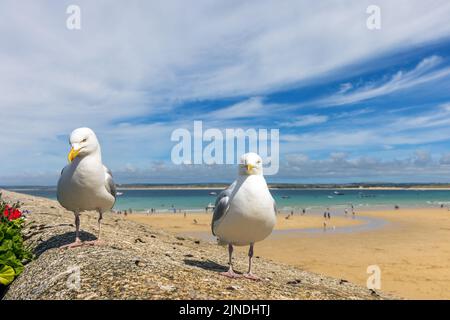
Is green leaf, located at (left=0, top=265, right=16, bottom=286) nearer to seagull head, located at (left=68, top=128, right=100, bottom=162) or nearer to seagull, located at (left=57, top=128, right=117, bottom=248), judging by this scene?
seagull, located at (left=57, top=128, right=117, bottom=248)

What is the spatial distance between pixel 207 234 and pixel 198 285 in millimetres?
32860

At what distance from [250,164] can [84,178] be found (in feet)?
12.6

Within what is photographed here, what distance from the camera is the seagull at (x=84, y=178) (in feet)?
25.6

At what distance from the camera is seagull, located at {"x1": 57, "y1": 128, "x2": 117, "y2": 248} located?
779 centimetres

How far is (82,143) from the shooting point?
25.3 ft

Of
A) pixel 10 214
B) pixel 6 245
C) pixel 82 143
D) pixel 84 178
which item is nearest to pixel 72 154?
pixel 82 143

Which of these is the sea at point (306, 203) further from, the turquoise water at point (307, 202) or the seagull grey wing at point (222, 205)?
the seagull grey wing at point (222, 205)

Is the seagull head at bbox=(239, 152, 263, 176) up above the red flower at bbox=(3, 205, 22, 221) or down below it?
above

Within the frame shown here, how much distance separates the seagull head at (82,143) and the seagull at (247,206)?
3.18 m

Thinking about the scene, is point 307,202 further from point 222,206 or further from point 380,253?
point 222,206

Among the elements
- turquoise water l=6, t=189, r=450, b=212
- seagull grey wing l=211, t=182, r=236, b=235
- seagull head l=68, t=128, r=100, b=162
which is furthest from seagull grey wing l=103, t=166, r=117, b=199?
turquoise water l=6, t=189, r=450, b=212
